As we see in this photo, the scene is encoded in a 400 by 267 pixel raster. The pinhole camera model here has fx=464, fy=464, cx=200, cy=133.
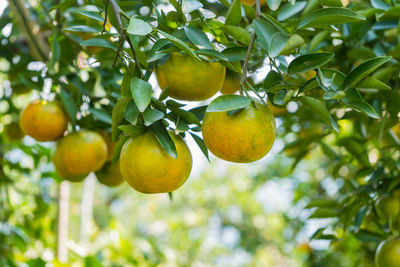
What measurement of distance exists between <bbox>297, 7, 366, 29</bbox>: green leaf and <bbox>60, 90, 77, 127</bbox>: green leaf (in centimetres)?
68

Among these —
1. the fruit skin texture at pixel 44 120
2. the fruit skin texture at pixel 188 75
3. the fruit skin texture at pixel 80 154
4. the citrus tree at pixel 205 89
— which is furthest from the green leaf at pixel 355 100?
the fruit skin texture at pixel 44 120

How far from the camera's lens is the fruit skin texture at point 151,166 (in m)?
0.79

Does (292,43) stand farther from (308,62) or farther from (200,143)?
(200,143)

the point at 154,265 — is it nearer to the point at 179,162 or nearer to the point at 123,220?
the point at 179,162

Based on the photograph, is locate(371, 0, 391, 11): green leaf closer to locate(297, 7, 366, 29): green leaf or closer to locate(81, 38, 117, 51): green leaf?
locate(297, 7, 366, 29): green leaf

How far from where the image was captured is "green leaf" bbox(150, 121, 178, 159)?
2.53ft

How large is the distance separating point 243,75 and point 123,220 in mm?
6080

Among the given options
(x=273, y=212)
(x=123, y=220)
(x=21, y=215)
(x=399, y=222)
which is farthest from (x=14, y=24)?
(x=123, y=220)

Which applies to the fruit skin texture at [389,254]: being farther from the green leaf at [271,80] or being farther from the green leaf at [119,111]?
the green leaf at [119,111]

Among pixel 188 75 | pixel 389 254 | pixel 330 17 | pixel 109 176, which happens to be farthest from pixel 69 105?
pixel 389 254

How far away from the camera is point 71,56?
152 cm

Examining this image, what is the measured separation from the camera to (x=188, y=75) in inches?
32.8

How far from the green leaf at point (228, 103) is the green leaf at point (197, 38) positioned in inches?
4.9

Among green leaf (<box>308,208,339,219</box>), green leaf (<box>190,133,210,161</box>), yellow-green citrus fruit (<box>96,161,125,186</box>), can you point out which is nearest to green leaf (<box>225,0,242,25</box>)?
green leaf (<box>190,133,210,161</box>)
